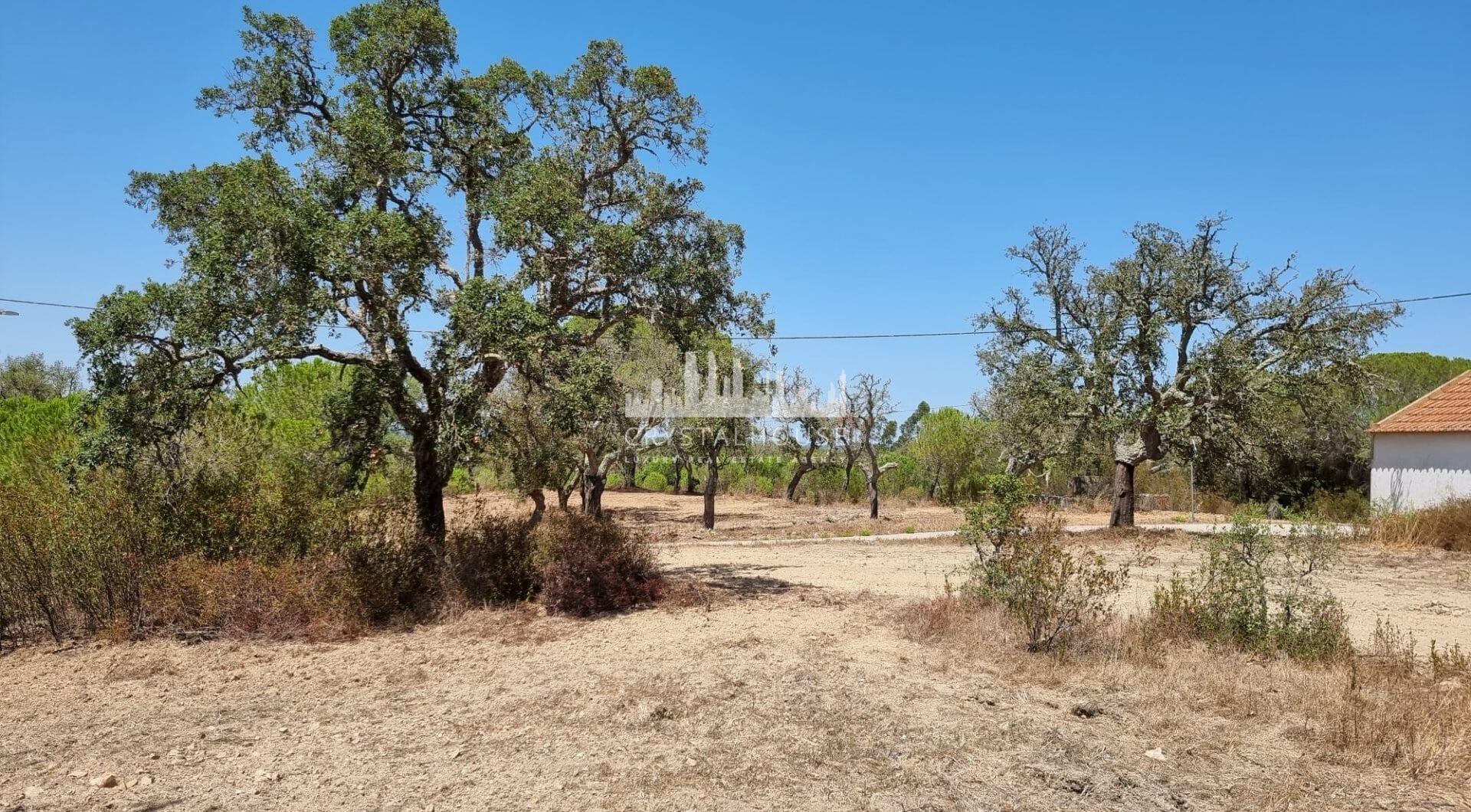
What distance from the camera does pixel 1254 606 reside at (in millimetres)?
7594

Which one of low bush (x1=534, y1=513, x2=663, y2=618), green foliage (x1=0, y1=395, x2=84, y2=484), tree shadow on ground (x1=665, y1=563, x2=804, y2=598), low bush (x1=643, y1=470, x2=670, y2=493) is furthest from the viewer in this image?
low bush (x1=643, y1=470, x2=670, y2=493)

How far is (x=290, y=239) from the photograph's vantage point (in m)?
8.88

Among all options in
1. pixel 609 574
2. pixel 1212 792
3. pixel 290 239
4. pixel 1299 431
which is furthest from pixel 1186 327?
pixel 290 239

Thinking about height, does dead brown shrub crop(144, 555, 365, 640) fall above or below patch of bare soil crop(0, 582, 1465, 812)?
above

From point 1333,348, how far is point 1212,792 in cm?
1681

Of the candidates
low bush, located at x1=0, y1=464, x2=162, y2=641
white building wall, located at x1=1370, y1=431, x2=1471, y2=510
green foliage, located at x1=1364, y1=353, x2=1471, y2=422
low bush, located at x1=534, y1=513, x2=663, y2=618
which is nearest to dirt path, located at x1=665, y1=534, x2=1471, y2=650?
low bush, located at x1=534, y1=513, x2=663, y2=618

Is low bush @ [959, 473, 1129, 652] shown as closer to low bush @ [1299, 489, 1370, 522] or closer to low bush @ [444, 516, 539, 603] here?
low bush @ [444, 516, 539, 603]

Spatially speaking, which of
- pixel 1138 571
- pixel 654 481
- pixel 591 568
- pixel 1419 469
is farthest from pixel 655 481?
pixel 591 568

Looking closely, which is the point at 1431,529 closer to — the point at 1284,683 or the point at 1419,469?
the point at 1419,469

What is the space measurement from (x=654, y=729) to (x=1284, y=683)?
4.84m

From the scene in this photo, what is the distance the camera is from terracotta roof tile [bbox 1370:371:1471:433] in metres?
19.9

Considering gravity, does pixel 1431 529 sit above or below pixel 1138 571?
above

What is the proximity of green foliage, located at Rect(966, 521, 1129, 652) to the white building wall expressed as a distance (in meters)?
16.8

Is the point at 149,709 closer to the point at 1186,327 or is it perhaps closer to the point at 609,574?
the point at 609,574
